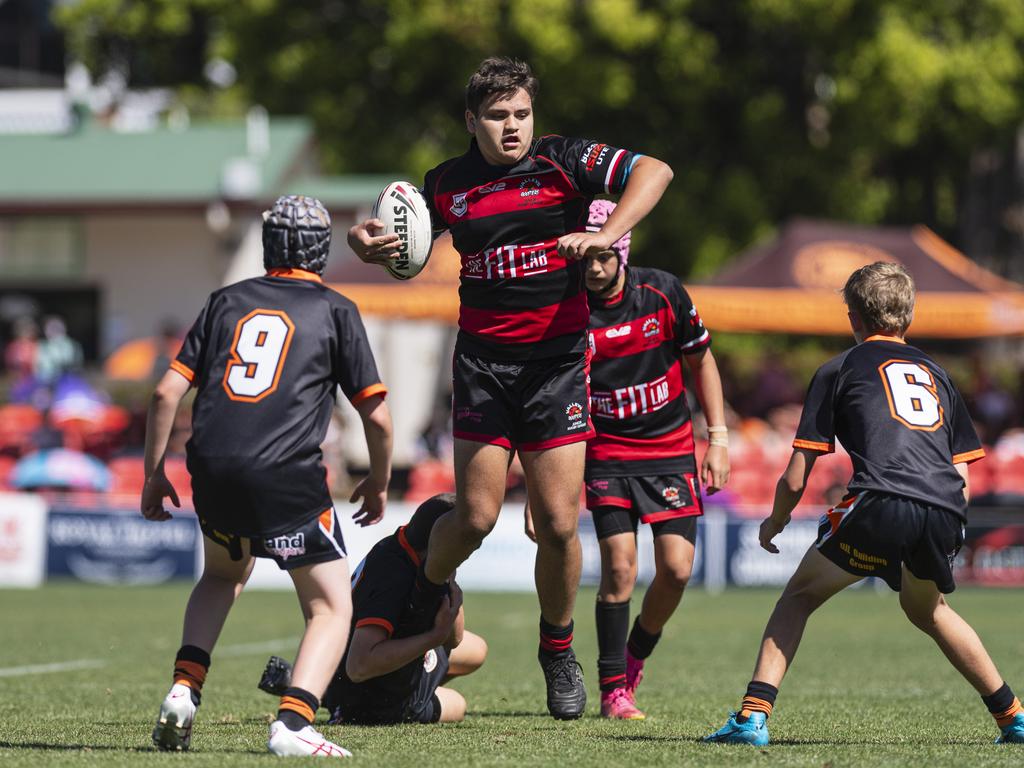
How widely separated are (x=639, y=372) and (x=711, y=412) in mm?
→ 362

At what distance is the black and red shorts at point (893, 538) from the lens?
17.8 ft

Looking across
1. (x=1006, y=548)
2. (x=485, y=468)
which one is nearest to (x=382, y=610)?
(x=485, y=468)

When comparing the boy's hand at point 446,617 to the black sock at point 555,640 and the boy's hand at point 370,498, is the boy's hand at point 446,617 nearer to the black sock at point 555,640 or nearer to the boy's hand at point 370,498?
the black sock at point 555,640

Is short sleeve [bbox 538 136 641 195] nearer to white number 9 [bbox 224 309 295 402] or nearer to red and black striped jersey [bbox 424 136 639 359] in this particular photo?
red and black striped jersey [bbox 424 136 639 359]

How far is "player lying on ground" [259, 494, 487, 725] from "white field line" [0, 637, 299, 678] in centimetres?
276

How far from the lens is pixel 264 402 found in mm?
5281

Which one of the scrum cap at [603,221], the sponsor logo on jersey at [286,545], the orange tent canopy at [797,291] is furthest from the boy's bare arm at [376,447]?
the orange tent canopy at [797,291]

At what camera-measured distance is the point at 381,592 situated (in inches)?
250

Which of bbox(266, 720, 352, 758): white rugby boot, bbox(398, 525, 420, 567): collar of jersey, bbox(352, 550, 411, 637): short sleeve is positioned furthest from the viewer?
bbox(398, 525, 420, 567): collar of jersey

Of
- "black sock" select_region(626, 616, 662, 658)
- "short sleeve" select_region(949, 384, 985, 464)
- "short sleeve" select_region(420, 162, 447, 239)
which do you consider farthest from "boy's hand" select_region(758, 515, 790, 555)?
"black sock" select_region(626, 616, 662, 658)

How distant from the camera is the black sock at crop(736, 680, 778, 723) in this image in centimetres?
552

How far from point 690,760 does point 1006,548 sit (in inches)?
447

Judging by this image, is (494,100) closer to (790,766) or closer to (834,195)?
(790,766)

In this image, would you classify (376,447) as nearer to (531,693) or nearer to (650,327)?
(650,327)
